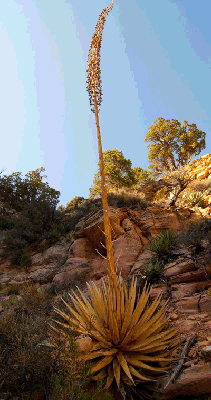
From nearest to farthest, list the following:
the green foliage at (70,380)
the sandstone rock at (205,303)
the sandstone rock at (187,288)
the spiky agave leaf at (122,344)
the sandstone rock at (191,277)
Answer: the green foliage at (70,380) < the spiky agave leaf at (122,344) < the sandstone rock at (205,303) < the sandstone rock at (187,288) < the sandstone rock at (191,277)

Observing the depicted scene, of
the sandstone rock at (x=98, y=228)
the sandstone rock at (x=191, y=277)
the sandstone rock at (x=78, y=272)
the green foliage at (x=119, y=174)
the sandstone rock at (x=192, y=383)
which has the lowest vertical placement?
the sandstone rock at (x=192, y=383)

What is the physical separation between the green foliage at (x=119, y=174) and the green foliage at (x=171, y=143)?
4.27 feet

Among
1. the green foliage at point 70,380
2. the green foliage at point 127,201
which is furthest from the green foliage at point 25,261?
the green foliage at point 70,380

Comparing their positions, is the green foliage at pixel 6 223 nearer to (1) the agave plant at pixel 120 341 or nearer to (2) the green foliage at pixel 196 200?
(2) the green foliage at pixel 196 200

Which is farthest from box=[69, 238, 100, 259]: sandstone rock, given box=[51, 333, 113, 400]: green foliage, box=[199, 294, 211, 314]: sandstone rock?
box=[51, 333, 113, 400]: green foliage

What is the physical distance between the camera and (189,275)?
16.7ft

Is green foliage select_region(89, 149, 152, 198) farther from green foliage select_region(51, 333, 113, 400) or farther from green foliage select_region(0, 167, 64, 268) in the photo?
green foliage select_region(51, 333, 113, 400)

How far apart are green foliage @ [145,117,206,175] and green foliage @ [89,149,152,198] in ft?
4.27

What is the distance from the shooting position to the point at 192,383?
2.27m

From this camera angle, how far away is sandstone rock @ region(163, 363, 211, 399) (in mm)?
2240

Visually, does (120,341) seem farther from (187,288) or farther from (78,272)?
(78,272)

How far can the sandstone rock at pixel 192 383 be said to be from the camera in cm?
224

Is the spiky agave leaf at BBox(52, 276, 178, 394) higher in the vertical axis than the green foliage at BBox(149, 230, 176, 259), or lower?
lower

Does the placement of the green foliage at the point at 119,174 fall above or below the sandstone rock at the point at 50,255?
above
